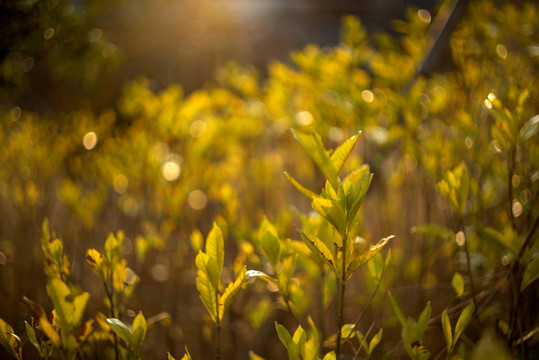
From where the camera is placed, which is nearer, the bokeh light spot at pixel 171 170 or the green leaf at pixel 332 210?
the green leaf at pixel 332 210

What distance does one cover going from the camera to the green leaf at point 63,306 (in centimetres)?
61

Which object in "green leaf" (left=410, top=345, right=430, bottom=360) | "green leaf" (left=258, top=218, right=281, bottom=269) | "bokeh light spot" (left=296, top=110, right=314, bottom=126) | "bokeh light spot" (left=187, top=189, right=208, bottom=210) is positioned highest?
"green leaf" (left=258, top=218, right=281, bottom=269)

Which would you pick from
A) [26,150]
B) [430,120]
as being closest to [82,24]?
[26,150]

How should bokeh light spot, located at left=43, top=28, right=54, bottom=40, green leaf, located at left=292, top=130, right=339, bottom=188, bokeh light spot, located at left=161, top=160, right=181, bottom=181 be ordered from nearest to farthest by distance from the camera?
green leaf, located at left=292, top=130, right=339, bottom=188
bokeh light spot, located at left=43, top=28, right=54, bottom=40
bokeh light spot, located at left=161, top=160, right=181, bottom=181

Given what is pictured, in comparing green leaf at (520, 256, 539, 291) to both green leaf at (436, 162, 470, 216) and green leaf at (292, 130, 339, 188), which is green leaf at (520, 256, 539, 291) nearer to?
green leaf at (436, 162, 470, 216)

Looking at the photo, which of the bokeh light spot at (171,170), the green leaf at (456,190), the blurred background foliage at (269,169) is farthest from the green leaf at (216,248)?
the bokeh light spot at (171,170)

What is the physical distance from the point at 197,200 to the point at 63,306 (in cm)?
126

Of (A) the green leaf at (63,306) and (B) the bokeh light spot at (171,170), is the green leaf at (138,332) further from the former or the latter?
(B) the bokeh light spot at (171,170)

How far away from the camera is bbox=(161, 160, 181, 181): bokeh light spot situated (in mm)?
1432

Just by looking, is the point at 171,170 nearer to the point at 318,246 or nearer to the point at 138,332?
the point at 138,332

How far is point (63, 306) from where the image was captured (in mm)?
620

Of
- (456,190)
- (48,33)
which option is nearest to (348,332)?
(456,190)

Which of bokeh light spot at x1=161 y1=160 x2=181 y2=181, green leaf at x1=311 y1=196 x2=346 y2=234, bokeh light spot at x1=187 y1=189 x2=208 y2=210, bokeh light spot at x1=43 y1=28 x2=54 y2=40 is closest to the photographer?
green leaf at x1=311 y1=196 x2=346 y2=234

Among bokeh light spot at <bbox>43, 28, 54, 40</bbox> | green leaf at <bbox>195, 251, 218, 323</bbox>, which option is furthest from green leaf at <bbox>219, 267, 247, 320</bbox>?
bokeh light spot at <bbox>43, 28, 54, 40</bbox>
